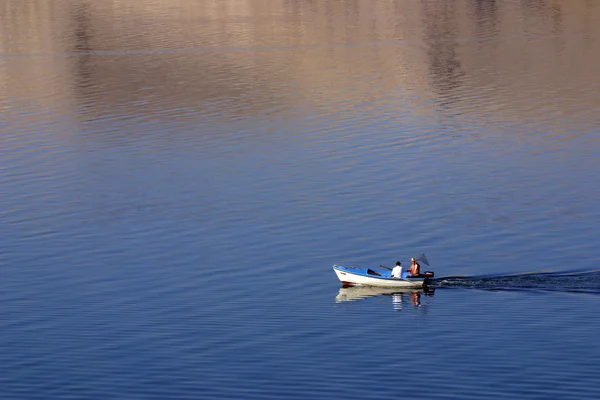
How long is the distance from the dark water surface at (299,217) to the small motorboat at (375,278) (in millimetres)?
688

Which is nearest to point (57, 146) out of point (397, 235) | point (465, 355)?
point (397, 235)

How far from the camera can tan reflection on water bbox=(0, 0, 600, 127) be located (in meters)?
119

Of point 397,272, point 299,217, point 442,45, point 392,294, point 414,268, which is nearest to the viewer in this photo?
point 414,268

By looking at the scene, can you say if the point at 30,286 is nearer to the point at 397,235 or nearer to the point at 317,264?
the point at 317,264

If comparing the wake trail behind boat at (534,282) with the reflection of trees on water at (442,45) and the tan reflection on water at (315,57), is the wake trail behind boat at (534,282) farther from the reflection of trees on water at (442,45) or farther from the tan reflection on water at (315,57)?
the reflection of trees on water at (442,45)

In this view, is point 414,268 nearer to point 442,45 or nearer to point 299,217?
point 299,217

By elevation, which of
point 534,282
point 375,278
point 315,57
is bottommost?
point 534,282

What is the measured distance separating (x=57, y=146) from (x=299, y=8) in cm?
9803

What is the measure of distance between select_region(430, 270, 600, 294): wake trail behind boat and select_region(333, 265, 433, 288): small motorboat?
0.85 meters

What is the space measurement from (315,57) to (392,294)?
87.0 m

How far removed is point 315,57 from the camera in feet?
474

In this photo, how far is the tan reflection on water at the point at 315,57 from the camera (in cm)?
11906

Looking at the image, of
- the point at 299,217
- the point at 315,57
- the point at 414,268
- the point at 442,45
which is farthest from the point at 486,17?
the point at 414,268

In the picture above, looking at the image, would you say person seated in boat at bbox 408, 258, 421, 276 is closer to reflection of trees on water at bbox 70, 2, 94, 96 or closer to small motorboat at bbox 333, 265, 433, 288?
small motorboat at bbox 333, 265, 433, 288
